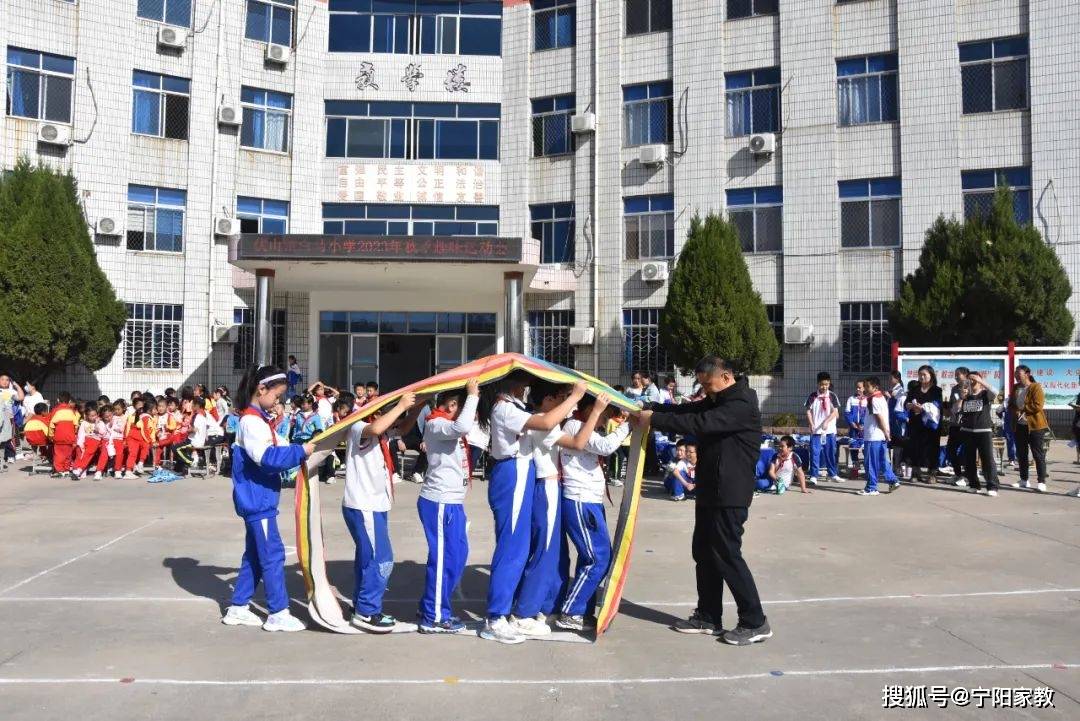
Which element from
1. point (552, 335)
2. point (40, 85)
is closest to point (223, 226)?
point (40, 85)

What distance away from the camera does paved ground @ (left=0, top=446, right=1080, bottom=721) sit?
461 centimetres

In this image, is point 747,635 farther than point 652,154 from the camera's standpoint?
No

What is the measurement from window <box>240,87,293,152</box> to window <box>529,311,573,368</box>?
803cm

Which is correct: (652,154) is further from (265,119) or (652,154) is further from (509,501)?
(509,501)

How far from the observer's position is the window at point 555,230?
77.3ft

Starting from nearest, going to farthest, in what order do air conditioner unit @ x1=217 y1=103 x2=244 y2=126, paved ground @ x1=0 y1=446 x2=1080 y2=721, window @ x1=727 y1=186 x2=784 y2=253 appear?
paved ground @ x1=0 y1=446 x2=1080 y2=721, window @ x1=727 y1=186 x2=784 y2=253, air conditioner unit @ x1=217 y1=103 x2=244 y2=126

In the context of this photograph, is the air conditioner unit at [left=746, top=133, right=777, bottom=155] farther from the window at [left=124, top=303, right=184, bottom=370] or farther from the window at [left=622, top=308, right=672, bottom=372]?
the window at [left=124, top=303, right=184, bottom=370]

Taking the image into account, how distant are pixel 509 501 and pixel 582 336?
55.6ft

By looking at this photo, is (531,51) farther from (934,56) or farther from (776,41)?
(934,56)

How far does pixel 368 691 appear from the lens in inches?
188

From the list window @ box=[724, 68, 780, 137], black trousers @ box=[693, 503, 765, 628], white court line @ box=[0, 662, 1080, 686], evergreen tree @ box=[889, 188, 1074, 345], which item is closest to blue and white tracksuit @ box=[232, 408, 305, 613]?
white court line @ box=[0, 662, 1080, 686]

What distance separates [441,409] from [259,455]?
130 cm

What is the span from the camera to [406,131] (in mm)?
23953

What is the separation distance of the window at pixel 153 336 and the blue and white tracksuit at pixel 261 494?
17485mm
